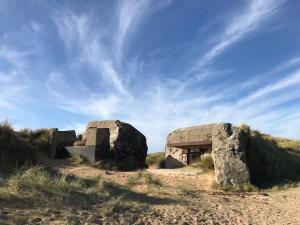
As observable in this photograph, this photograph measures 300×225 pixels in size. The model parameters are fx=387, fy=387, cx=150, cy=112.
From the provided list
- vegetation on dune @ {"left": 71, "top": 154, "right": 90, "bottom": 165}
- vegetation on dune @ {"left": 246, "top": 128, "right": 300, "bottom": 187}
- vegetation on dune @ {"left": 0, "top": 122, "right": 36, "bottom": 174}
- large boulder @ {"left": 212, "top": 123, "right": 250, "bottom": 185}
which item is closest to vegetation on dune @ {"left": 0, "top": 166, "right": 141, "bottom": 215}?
vegetation on dune @ {"left": 0, "top": 122, "right": 36, "bottom": 174}

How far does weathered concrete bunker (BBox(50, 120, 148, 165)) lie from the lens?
1504 centimetres

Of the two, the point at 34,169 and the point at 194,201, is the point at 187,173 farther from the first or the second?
the point at 34,169

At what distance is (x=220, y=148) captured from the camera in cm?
1254

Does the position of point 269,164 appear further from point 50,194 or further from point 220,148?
point 50,194

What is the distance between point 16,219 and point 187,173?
8656 mm

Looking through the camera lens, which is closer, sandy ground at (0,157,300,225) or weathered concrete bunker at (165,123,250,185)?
sandy ground at (0,157,300,225)

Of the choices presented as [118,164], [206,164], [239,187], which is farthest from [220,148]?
[118,164]

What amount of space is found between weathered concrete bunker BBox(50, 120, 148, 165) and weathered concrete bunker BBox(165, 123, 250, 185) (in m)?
1.66

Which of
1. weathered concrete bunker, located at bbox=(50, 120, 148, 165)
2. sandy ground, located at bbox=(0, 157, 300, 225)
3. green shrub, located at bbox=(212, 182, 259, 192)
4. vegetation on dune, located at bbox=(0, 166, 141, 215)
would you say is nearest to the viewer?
sandy ground, located at bbox=(0, 157, 300, 225)

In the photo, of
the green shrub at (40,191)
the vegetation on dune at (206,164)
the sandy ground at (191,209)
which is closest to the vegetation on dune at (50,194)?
the green shrub at (40,191)

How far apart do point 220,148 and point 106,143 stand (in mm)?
4976

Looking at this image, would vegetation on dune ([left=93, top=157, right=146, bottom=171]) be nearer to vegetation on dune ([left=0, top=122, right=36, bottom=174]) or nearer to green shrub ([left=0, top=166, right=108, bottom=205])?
vegetation on dune ([left=0, top=122, right=36, bottom=174])

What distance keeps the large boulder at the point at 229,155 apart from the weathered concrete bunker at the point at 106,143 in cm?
436

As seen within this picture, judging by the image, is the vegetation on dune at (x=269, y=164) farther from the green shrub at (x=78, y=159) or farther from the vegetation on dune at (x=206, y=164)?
the green shrub at (x=78, y=159)
